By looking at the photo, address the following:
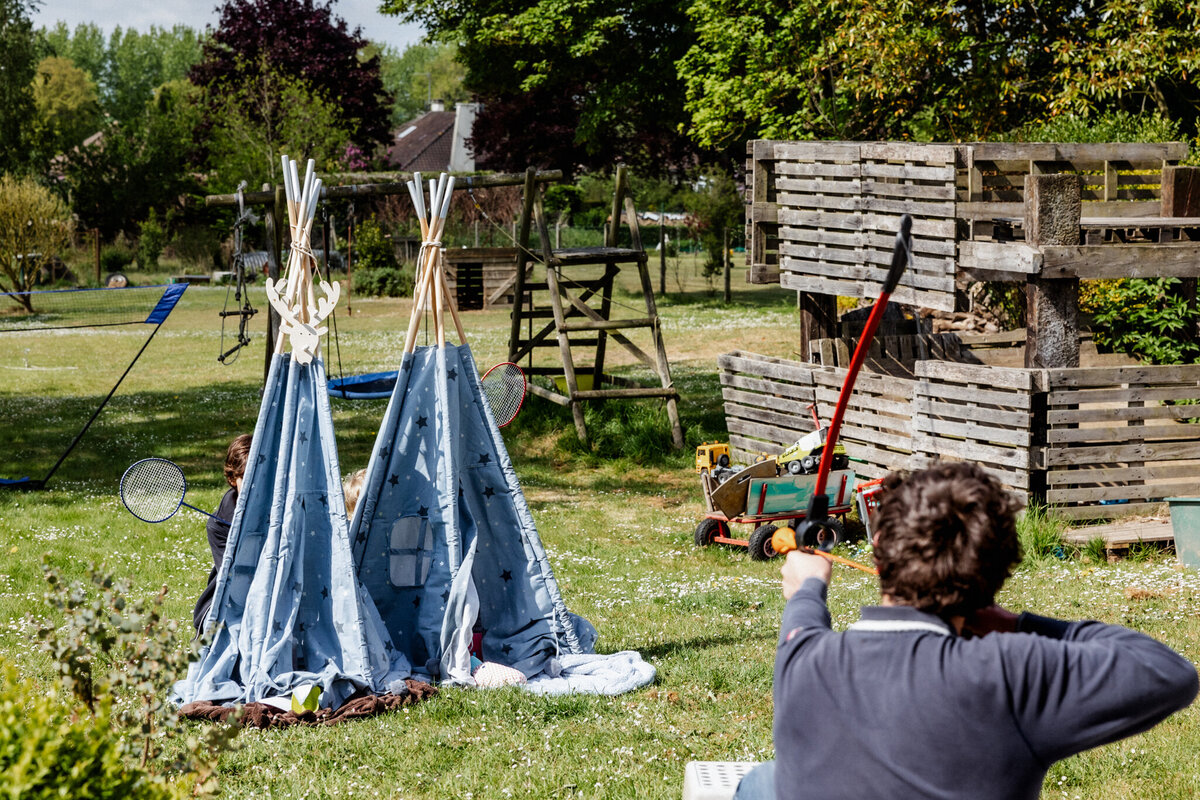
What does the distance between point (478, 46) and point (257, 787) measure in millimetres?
29255

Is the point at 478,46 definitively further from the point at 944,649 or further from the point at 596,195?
the point at 944,649

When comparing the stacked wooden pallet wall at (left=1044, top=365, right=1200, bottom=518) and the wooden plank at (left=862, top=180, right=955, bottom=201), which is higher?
the wooden plank at (left=862, top=180, right=955, bottom=201)

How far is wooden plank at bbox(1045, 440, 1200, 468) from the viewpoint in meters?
9.75

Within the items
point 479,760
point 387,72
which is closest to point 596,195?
point 479,760

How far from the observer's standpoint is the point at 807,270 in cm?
1267

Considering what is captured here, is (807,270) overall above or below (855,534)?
above

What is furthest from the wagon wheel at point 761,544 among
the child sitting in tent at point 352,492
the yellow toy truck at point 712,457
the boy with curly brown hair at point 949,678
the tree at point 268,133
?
the tree at point 268,133

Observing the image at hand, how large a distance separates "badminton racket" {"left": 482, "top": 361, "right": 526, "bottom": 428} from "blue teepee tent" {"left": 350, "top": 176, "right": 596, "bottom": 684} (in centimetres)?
543

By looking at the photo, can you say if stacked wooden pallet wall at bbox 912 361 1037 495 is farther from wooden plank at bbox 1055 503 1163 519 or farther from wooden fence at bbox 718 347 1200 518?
wooden plank at bbox 1055 503 1163 519

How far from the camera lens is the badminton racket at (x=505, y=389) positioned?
12.3 m

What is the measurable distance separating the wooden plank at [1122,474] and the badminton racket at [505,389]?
18.1 feet

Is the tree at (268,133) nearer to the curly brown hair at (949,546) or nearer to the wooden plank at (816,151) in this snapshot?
the wooden plank at (816,151)

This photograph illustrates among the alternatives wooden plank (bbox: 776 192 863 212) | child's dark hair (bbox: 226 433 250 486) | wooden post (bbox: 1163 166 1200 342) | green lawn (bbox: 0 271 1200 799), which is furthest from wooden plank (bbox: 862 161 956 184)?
child's dark hair (bbox: 226 433 250 486)

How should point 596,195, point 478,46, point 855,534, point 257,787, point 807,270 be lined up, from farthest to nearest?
1. point 596,195
2. point 478,46
3. point 807,270
4. point 855,534
5. point 257,787
